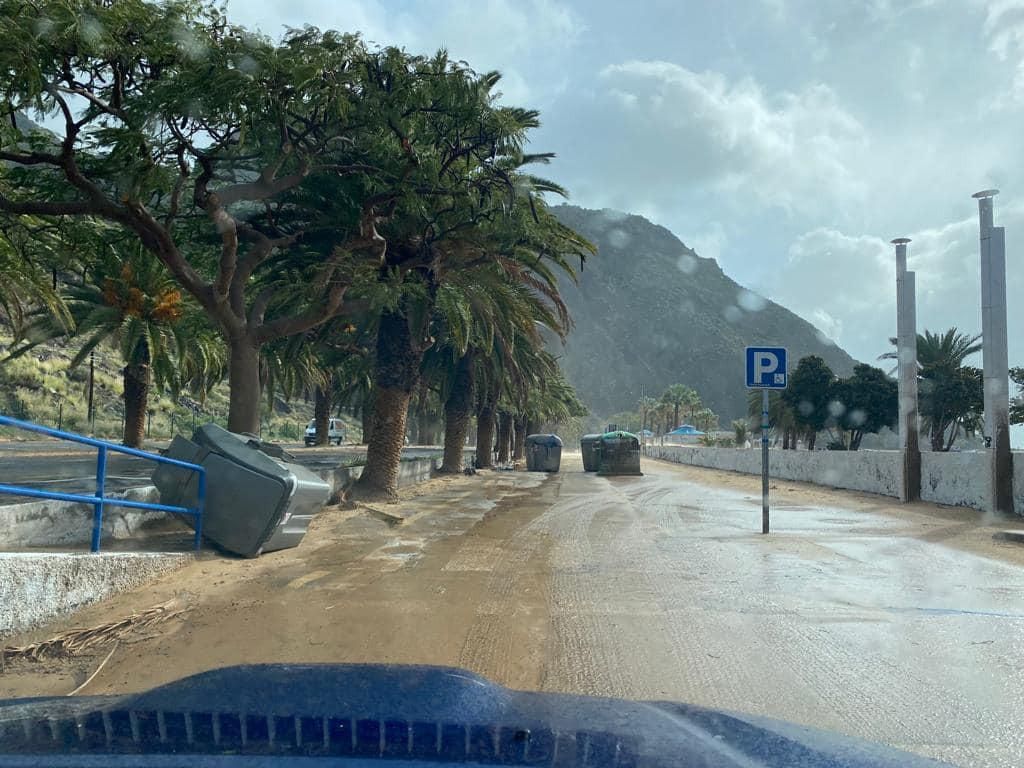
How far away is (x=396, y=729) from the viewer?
7.99 ft

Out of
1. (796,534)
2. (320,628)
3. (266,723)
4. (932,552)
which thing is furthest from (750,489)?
(266,723)

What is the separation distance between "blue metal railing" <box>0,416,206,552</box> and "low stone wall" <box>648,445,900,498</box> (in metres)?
17.0

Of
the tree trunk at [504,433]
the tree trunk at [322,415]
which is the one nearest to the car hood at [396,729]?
the tree trunk at [322,415]

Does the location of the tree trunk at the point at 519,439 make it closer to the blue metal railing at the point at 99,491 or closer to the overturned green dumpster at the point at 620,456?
the overturned green dumpster at the point at 620,456

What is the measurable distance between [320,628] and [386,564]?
2.99m

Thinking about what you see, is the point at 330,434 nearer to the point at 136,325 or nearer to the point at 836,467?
the point at 136,325

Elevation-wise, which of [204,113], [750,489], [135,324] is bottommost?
[750,489]

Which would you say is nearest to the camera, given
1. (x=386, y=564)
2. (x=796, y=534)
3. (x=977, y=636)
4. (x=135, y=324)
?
(x=977, y=636)

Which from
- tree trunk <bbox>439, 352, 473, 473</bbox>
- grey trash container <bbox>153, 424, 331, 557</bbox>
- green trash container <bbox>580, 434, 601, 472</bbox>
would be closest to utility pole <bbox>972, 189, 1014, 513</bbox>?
grey trash container <bbox>153, 424, 331, 557</bbox>

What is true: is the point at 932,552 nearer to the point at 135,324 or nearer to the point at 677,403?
the point at 135,324

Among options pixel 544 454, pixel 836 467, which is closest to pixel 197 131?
pixel 836 467

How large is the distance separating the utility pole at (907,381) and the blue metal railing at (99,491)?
15.8 metres

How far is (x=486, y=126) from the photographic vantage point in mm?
13391

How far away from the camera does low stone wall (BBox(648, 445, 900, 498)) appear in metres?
21.0
